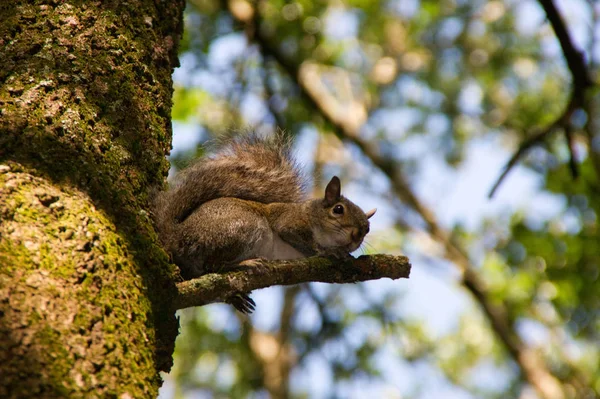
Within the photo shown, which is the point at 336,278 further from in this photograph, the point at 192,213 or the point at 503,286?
the point at 503,286

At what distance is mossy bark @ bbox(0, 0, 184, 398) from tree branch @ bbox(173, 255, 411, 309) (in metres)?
0.08

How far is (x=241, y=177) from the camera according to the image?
9.14 feet

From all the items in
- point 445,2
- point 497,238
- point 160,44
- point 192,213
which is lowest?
point 192,213

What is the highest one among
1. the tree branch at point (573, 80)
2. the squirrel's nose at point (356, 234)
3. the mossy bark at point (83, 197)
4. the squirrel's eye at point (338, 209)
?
the tree branch at point (573, 80)

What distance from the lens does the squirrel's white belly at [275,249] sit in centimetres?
272

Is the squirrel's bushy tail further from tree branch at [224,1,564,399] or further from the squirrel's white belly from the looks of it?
tree branch at [224,1,564,399]

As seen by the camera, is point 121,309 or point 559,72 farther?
point 559,72

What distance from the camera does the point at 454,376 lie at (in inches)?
453

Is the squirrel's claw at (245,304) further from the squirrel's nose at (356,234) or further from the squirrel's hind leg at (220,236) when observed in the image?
the squirrel's nose at (356,234)

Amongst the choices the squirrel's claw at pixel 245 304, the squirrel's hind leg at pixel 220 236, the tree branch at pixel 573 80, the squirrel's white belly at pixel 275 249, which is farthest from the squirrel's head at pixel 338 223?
the squirrel's claw at pixel 245 304

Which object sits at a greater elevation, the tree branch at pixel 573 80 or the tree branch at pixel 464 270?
the tree branch at pixel 464 270

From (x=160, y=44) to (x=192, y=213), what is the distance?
2.22ft

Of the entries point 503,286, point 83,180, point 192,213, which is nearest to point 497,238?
point 503,286

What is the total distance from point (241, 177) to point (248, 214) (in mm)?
222
